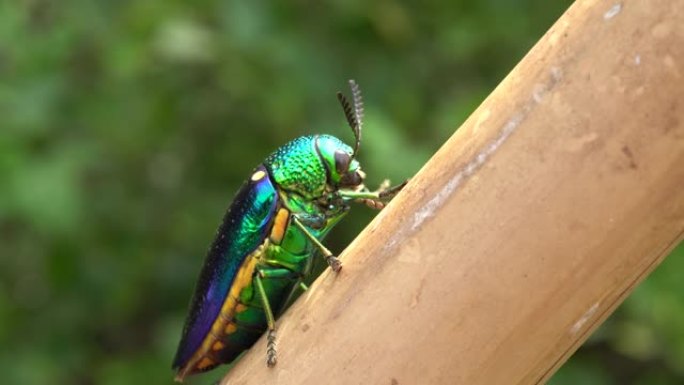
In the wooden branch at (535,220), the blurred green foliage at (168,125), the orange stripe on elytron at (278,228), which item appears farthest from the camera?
the blurred green foliage at (168,125)

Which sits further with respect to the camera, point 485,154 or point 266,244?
point 266,244

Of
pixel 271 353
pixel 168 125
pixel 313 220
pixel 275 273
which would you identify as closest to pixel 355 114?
pixel 313 220

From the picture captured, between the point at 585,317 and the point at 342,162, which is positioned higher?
the point at 342,162

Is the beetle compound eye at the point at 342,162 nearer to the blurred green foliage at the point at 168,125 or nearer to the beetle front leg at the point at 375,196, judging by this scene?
the beetle front leg at the point at 375,196

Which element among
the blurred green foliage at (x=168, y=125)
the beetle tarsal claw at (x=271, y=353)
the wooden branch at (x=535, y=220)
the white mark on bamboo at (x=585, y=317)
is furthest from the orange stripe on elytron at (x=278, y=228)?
the blurred green foliage at (x=168, y=125)

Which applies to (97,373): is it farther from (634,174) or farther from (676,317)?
(634,174)

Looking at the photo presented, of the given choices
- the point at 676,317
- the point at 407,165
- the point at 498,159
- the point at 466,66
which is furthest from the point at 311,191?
the point at 466,66

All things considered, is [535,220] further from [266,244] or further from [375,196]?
[266,244]
